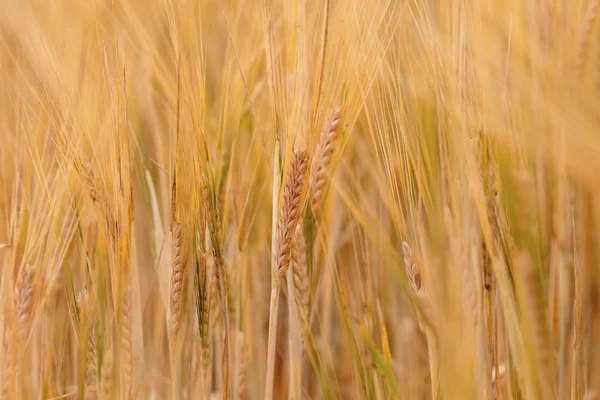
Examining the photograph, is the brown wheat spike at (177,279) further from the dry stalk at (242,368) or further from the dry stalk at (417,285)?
the dry stalk at (417,285)

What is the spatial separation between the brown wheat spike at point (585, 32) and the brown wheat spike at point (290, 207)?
33 centimetres

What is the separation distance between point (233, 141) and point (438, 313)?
0.35 m

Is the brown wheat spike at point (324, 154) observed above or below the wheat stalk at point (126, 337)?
above

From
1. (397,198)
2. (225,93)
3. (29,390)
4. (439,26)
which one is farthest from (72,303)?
(439,26)

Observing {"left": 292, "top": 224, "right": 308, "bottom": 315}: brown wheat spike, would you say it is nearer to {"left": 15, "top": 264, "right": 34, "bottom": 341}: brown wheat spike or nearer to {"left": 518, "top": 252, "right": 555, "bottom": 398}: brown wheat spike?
{"left": 518, "top": 252, "right": 555, "bottom": 398}: brown wheat spike

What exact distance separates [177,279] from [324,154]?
0.24 m

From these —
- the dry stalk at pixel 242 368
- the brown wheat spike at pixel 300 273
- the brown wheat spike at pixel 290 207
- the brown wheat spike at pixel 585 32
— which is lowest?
the dry stalk at pixel 242 368

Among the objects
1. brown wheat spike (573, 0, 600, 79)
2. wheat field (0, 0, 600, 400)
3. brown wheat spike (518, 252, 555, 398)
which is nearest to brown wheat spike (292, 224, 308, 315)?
wheat field (0, 0, 600, 400)

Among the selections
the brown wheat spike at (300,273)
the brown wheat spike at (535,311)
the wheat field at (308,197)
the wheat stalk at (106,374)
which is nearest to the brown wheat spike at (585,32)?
the wheat field at (308,197)

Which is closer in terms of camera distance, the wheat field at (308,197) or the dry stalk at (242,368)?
the wheat field at (308,197)

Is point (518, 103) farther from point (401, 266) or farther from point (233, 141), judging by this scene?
point (233, 141)

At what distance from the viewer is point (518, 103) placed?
577 millimetres

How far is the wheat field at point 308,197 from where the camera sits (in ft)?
1.88

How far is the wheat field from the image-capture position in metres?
0.57
